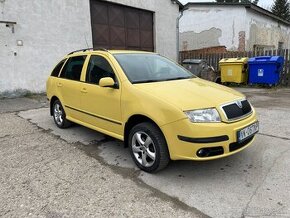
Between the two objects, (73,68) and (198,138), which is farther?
(73,68)

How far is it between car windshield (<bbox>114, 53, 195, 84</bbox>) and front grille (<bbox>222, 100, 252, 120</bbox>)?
3.75 feet

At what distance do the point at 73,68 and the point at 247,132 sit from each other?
341cm

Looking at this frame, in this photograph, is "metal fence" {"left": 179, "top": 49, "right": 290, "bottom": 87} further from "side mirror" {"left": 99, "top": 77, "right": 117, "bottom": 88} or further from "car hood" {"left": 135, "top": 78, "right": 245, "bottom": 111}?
"side mirror" {"left": 99, "top": 77, "right": 117, "bottom": 88}

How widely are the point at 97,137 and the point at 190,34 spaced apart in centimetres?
1716

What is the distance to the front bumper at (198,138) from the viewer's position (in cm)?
324

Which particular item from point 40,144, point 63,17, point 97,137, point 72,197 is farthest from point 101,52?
point 63,17

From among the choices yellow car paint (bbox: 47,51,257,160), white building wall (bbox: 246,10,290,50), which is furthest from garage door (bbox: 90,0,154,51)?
white building wall (bbox: 246,10,290,50)

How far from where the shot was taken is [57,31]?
10516mm

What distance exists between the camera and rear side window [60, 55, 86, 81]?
16.9 feet

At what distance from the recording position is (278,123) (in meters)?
5.96

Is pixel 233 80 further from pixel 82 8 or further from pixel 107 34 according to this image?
pixel 82 8

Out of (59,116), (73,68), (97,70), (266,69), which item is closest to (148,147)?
(97,70)

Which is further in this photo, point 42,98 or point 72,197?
point 42,98

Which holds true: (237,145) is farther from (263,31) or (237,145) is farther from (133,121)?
(263,31)
